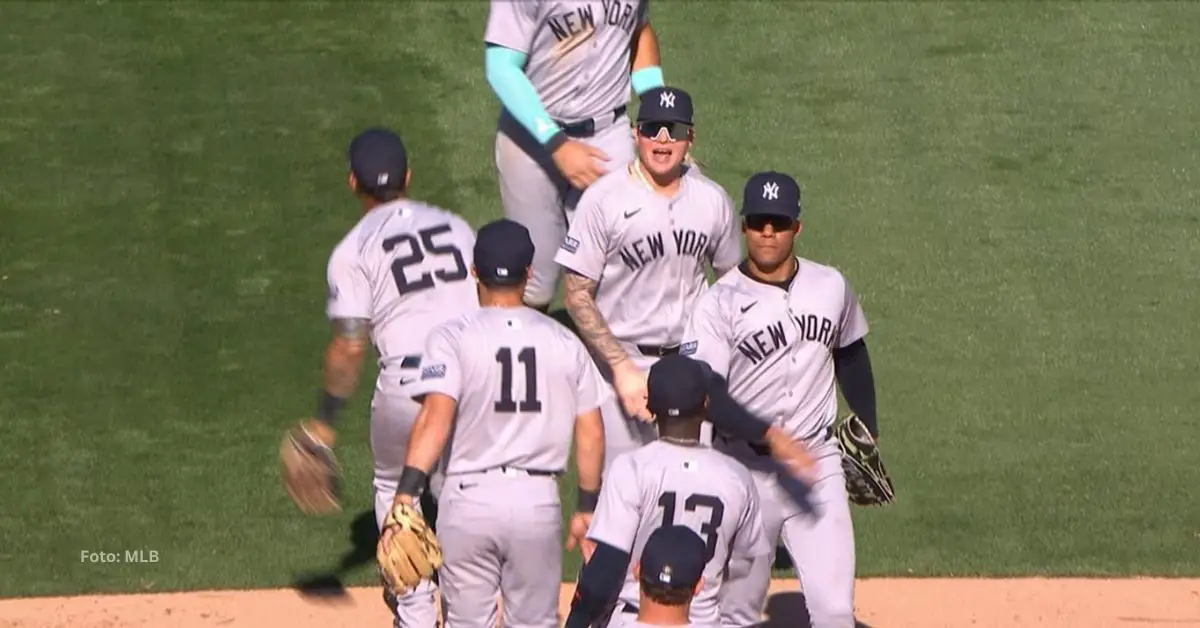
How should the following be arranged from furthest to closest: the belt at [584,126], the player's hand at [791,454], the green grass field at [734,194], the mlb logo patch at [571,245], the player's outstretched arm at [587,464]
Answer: the green grass field at [734,194] < the belt at [584,126] < the mlb logo patch at [571,245] < the player's hand at [791,454] < the player's outstretched arm at [587,464]

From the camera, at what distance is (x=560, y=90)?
26.8 ft

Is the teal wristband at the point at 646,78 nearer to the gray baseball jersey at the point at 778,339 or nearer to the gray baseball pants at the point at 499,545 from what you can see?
the gray baseball jersey at the point at 778,339

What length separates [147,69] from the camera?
1206 cm

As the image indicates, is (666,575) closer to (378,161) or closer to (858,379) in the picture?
A: (858,379)

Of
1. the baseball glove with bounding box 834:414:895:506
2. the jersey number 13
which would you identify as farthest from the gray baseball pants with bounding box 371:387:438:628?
the baseball glove with bounding box 834:414:895:506

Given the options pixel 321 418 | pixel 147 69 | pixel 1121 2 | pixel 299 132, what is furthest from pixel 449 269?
pixel 1121 2

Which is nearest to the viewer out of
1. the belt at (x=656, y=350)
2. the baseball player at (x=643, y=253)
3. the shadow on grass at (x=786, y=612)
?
the baseball player at (x=643, y=253)

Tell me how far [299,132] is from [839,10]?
11.6 ft

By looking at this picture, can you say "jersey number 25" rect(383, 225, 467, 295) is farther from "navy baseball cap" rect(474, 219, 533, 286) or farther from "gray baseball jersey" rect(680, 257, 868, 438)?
"gray baseball jersey" rect(680, 257, 868, 438)

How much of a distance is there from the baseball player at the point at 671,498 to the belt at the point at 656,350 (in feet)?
5.15

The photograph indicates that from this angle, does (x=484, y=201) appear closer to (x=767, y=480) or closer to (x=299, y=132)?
(x=299, y=132)

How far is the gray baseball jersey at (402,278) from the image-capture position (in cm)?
694

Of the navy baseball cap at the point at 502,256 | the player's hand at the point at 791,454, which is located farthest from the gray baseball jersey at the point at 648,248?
the navy baseball cap at the point at 502,256

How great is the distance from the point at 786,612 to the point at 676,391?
232 centimetres
